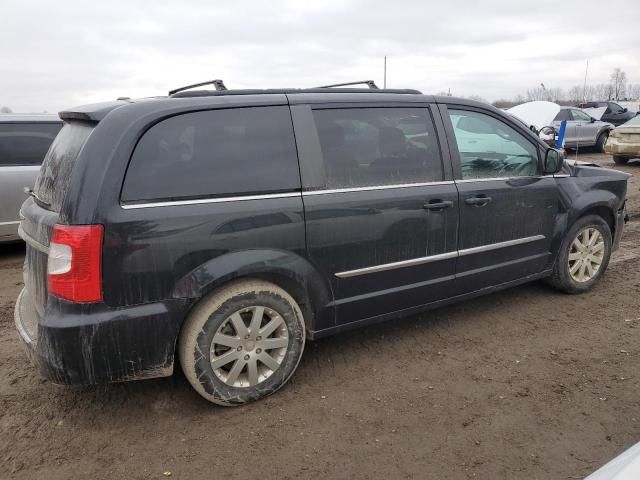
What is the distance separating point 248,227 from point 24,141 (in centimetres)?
486

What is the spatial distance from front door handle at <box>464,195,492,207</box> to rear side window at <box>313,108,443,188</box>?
0.93 ft

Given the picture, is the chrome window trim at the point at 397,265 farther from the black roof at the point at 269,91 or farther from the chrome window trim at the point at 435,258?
the black roof at the point at 269,91

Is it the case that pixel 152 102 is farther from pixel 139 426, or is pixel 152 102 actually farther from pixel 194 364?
pixel 139 426

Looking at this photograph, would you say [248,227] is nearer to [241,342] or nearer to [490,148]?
[241,342]

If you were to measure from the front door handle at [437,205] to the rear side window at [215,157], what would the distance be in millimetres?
963

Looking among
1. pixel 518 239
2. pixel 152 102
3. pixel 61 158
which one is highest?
pixel 152 102

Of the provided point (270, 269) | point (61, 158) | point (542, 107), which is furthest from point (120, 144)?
point (542, 107)

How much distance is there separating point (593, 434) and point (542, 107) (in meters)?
11.9

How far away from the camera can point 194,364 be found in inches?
108

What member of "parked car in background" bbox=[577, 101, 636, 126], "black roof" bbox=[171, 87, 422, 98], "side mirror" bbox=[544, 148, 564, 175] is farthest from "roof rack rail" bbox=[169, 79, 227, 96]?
"parked car in background" bbox=[577, 101, 636, 126]

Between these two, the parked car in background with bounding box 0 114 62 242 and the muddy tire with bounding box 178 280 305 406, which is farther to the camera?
the parked car in background with bounding box 0 114 62 242

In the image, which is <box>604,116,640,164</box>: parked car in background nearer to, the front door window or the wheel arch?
the front door window

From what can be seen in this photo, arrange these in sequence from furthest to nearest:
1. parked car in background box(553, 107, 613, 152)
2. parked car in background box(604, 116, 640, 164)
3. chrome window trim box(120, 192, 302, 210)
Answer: parked car in background box(553, 107, 613, 152) < parked car in background box(604, 116, 640, 164) < chrome window trim box(120, 192, 302, 210)

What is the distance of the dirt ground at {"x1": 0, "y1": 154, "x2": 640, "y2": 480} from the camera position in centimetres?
245
